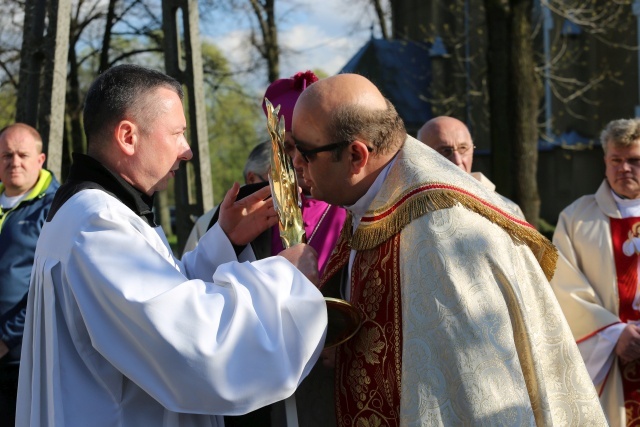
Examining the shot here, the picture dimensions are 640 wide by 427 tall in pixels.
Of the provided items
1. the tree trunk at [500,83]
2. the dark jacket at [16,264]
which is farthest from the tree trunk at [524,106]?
the dark jacket at [16,264]

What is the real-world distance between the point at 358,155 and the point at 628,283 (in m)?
2.94

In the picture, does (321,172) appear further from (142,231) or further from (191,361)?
(191,361)

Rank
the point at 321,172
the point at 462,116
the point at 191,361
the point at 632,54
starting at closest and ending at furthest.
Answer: the point at 191,361
the point at 321,172
the point at 632,54
the point at 462,116

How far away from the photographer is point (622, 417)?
16.8 ft

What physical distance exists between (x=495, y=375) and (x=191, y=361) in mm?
892

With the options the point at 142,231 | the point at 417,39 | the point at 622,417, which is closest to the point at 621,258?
the point at 622,417

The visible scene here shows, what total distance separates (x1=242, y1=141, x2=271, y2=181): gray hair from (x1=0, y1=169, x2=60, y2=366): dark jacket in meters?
1.27

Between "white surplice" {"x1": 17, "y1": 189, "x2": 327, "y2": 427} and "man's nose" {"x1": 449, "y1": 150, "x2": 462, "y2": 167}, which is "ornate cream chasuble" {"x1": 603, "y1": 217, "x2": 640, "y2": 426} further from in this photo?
"white surplice" {"x1": 17, "y1": 189, "x2": 327, "y2": 427}

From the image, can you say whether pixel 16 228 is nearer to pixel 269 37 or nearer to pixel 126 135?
pixel 126 135

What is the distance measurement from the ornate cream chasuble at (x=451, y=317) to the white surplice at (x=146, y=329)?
10.2 inches

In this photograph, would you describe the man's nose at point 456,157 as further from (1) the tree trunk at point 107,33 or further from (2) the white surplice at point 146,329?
(1) the tree trunk at point 107,33

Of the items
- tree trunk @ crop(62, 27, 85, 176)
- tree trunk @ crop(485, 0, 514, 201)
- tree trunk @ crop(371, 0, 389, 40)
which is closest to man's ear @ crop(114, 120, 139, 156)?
tree trunk @ crop(485, 0, 514, 201)

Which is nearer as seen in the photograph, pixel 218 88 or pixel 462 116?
pixel 218 88

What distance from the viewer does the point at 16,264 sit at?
505 cm
